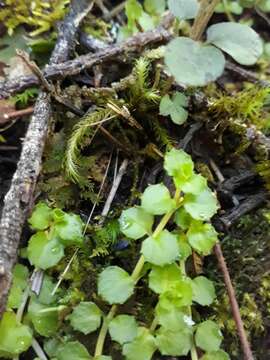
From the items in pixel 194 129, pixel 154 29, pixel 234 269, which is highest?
pixel 154 29

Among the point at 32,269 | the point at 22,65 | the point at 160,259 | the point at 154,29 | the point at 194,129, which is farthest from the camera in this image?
the point at 22,65

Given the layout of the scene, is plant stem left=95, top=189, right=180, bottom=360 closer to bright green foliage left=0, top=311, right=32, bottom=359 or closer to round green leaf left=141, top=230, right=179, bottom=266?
round green leaf left=141, top=230, right=179, bottom=266

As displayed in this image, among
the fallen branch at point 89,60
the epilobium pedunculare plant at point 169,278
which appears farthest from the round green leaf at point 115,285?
the fallen branch at point 89,60

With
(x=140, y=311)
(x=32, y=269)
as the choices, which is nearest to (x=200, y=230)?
(x=140, y=311)

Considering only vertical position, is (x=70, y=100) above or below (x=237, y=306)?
above

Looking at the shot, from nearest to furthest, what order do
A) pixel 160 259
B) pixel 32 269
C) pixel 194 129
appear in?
pixel 160 259 → pixel 32 269 → pixel 194 129

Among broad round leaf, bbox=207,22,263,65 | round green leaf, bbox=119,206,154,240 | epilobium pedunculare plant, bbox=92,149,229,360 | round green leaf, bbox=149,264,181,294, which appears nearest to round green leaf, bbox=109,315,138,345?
epilobium pedunculare plant, bbox=92,149,229,360

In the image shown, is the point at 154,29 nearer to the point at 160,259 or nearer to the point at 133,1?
the point at 133,1
